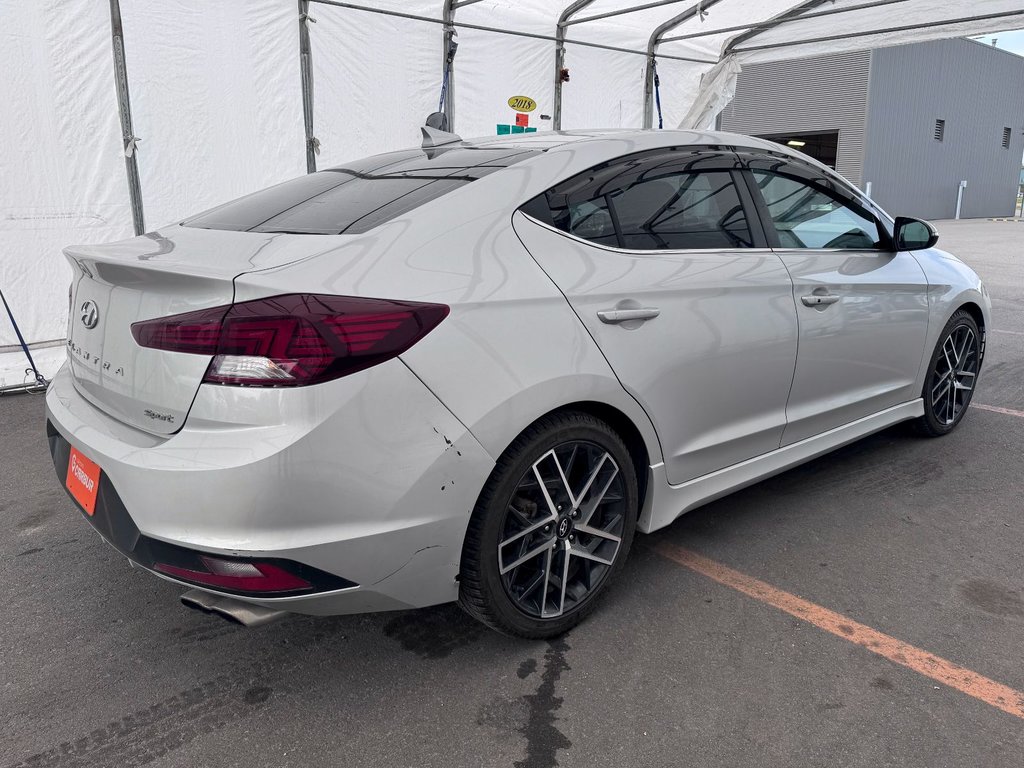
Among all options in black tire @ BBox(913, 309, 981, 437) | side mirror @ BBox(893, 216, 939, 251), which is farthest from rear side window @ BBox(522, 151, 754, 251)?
black tire @ BBox(913, 309, 981, 437)

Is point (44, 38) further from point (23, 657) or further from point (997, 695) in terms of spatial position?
point (997, 695)

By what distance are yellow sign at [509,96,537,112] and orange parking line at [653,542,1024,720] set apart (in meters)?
5.84

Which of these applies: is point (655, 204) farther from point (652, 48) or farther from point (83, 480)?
point (652, 48)

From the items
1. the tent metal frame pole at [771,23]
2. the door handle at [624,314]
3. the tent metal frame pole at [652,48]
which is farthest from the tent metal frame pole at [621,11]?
the door handle at [624,314]

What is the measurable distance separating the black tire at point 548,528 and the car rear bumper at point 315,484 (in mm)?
118

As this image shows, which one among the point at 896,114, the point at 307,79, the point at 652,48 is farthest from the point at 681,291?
the point at 896,114

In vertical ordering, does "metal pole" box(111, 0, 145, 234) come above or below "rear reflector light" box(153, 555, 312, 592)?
above

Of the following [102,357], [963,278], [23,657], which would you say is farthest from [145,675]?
[963,278]

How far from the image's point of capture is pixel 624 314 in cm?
244

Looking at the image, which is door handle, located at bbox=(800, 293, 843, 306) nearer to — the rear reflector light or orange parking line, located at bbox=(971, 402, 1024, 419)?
the rear reflector light

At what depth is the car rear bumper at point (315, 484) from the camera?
6.07 feet

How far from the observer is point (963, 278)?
4227 millimetres

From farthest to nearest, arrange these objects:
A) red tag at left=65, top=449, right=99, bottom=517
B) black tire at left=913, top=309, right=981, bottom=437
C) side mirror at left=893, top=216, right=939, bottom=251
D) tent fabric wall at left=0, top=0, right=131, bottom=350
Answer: tent fabric wall at left=0, top=0, right=131, bottom=350, black tire at left=913, top=309, right=981, bottom=437, side mirror at left=893, top=216, right=939, bottom=251, red tag at left=65, top=449, right=99, bottom=517

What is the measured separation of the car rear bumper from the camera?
1.85 m
